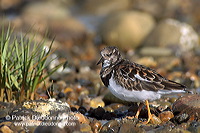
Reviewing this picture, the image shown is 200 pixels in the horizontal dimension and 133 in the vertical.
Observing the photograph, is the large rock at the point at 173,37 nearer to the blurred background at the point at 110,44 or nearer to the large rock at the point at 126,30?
the blurred background at the point at 110,44

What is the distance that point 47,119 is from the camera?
5.68m

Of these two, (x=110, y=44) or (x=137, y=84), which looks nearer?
(x=137, y=84)

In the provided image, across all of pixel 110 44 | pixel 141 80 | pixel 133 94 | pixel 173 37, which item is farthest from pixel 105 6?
pixel 133 94

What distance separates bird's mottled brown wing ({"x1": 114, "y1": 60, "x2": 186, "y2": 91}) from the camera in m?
6.38

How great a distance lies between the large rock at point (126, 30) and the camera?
16453 mm

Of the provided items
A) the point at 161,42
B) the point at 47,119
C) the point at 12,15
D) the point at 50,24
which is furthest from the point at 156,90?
the point at 12,15

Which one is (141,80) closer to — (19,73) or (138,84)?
(138,84)

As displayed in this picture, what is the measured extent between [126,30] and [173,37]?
210 centimetres

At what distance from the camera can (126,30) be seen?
54.1ft

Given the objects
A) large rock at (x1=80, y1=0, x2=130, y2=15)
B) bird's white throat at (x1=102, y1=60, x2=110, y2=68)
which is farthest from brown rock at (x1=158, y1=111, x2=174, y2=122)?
large rock at (x1=80, y1=0, x2=130, y2=15)

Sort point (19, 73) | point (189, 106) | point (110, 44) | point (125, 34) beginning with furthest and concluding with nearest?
point (110, 44)
point (125, 34)
point (19, 73)
point (189, 106)

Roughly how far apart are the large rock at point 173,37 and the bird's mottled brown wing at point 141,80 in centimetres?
882

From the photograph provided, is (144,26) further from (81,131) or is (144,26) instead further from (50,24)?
(81,131)

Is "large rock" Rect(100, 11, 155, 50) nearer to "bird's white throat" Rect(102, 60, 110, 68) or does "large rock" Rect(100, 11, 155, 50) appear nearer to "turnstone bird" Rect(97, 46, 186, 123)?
"bird's white throat" Rect(102, 60, 110, 68)
